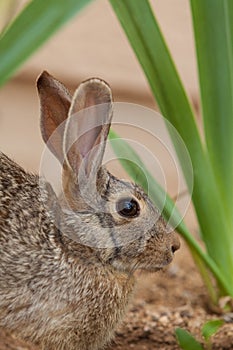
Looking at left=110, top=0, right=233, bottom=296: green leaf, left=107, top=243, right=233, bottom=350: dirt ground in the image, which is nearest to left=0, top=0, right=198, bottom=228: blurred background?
left=107, top=243, right=233, bottom=350: dirt ground

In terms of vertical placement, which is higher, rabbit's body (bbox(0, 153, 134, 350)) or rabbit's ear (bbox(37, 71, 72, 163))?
rabbit's ear (bbox(37, 71, 72, 163))

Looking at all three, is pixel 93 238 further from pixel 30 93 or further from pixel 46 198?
pixel 30 93

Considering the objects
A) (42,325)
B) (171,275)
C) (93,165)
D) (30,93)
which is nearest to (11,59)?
(93,165)

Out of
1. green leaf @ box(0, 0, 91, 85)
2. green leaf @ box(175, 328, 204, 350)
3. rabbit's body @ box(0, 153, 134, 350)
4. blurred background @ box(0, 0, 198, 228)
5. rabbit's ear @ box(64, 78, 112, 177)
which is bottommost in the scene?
green leaf @ box(175, 328, 204, 350)

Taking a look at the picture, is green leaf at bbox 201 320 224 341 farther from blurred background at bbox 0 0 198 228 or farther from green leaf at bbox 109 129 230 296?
blurred background at bbox 0 0 198 228

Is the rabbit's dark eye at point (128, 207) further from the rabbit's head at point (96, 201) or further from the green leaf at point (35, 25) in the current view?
the green leaf at point (35, 25)

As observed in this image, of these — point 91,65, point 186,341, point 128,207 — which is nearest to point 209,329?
point 186,341
